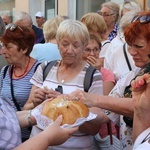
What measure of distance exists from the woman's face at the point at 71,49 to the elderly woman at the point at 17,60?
56 centimetres

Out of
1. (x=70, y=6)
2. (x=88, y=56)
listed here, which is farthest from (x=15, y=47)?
(x=70, y=6)

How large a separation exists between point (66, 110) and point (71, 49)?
0.68 metres

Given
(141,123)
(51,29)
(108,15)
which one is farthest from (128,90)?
(108,15)

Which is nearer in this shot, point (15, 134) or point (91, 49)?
point (15, 134)

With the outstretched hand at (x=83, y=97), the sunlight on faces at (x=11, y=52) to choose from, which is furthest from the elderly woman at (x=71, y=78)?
the sunlight on faces at (x=11, y=52)

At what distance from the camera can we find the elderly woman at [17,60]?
3324mm

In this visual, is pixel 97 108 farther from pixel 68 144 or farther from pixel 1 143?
pixel 1 143

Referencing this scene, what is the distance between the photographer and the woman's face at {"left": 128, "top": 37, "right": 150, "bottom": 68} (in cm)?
256

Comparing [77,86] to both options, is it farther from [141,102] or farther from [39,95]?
[141,102]

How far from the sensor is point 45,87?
269cm

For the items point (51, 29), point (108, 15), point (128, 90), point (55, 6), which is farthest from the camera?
point (55, 6)

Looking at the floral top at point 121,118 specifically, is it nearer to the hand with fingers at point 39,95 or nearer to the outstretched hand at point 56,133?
the hand with fingers at point 39,95

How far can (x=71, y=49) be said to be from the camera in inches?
113

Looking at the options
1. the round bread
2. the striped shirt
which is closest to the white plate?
the round bread
